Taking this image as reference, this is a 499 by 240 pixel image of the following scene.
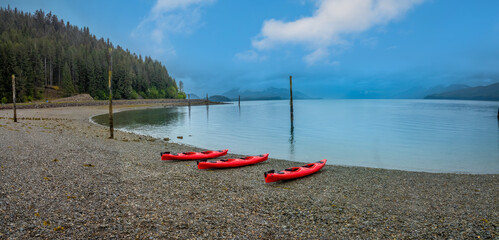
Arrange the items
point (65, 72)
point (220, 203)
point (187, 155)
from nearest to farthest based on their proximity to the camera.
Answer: point (220, 203)
point (187, 155)
point (65, 72)

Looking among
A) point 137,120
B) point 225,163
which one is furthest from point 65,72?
point 225,163

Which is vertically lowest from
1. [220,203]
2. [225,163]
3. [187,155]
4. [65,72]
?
[220,203]

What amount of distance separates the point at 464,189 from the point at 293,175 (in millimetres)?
5997

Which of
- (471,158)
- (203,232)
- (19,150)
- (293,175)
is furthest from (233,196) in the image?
(471,158)

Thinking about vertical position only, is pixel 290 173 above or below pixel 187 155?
below

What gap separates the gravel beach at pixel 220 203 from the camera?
16.7ft

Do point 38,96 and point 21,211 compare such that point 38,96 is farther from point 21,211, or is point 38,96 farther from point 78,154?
point 21,211

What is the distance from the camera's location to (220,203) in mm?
6797

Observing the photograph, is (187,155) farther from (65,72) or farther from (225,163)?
(65,72)

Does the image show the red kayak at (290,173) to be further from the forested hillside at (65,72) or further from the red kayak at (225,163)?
the forested hillside at (65,72)

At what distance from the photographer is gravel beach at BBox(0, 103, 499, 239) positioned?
510 centimetres

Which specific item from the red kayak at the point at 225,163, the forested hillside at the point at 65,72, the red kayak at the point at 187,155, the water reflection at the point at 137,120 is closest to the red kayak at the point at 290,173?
the red kayak at the point at 225,163

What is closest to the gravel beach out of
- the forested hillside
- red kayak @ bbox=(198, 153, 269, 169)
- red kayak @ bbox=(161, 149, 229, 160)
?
red kayak @ bbox=(198, 153, 269, 169)

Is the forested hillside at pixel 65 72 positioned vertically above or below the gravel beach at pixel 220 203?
above
